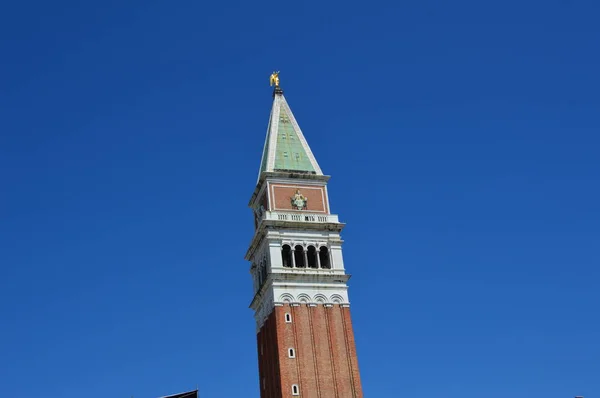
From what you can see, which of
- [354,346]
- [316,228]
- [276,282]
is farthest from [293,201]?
[354,346]

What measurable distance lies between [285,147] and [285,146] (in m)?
0.23

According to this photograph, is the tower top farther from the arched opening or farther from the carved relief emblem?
the arched opening

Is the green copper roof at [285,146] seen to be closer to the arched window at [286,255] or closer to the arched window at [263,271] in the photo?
the arched window at [286,255]

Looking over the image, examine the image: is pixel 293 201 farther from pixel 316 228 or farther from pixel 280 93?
pixel 280 93

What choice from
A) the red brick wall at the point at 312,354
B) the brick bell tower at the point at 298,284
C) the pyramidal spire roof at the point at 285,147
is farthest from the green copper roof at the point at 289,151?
the red brick wall at the point at 312,354

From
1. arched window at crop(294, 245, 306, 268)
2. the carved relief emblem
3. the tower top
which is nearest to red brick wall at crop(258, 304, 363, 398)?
arched window at crop(294, 245, 306, 268)

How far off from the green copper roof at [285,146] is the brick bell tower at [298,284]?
13cm

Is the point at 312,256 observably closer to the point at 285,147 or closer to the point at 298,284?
the point at 298,284

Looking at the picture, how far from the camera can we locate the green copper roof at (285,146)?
314ft

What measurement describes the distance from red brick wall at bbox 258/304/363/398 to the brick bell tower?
10 centimetres

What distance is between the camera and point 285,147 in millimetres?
98062

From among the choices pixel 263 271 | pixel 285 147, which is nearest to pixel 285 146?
pixel 285 147

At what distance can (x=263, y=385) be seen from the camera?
88.4 m

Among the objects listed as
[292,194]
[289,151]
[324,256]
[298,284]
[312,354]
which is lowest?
[312,354]
